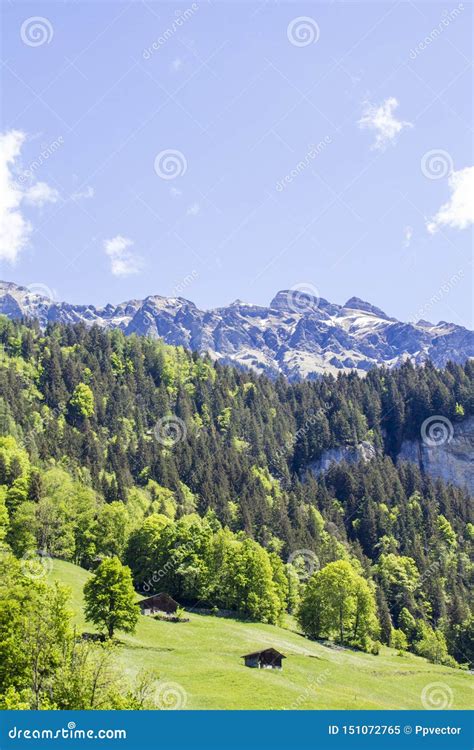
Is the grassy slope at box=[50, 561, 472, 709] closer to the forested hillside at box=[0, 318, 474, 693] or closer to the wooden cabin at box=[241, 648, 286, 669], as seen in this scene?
the wooden cabin at box=[241, 648, 286, 669]

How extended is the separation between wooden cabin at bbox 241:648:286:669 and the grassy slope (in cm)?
100

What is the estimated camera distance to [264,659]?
71.5 metres

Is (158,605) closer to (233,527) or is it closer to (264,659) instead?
(264,659)

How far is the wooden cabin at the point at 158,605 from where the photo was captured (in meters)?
90.9

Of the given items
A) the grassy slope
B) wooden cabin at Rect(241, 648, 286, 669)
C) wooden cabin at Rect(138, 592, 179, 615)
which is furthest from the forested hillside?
wooden cabin at Rect(241, 648, 286, 669)

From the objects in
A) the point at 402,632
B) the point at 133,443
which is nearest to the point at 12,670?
the point at 402,632

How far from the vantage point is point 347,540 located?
173125 millimetres

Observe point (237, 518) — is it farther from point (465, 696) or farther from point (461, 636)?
point (465, 696)

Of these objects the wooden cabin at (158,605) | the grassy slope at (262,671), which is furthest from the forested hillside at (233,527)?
the wooden cabin at (158,605)

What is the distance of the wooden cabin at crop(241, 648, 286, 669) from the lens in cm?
7075

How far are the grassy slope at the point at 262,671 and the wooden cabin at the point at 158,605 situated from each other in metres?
Answer: 3.51

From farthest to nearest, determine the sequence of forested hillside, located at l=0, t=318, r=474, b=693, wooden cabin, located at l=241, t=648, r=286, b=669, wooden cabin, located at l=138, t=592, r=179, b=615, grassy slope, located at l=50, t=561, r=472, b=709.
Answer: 1. forested hillside, located at l=0, t=318, r=474, b=693
2. wooden cabin, located at l=138, t=592, r=179, b=615
3. wooden cabin, located at l=241, t=648, r=286, b=669
4. grassy slope, located at l=50, t=561, r=472, b=709

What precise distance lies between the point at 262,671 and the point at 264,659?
265 cm
